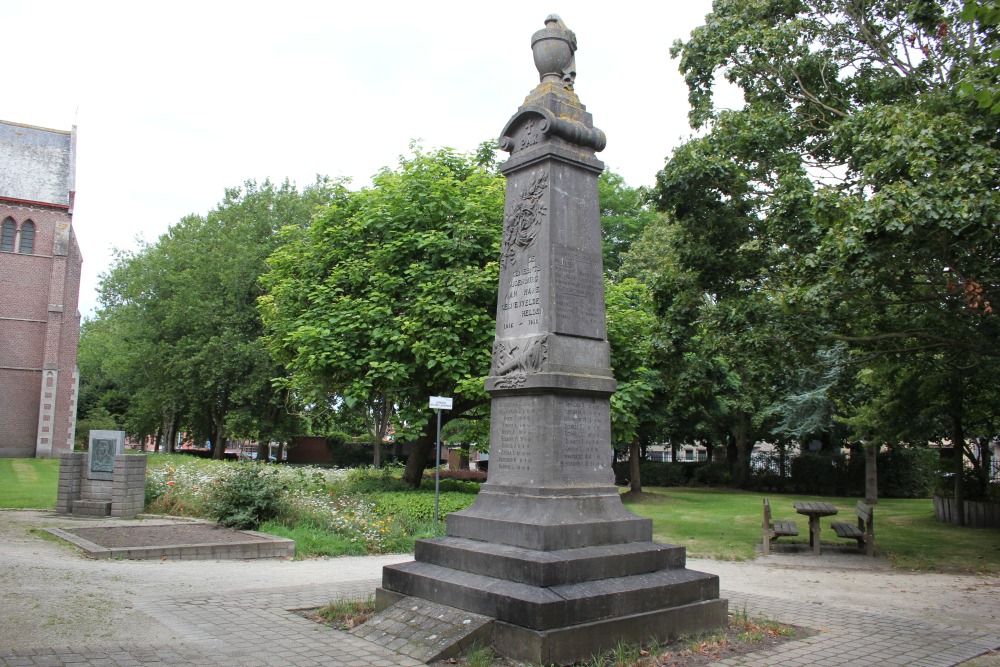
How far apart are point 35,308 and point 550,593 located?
148 feet

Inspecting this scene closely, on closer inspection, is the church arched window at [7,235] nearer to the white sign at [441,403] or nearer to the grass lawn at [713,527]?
the grass lawn at [713,527]

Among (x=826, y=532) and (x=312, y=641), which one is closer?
(x=312, y=641)

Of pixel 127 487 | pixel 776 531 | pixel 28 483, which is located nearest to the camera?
pixel 776 531

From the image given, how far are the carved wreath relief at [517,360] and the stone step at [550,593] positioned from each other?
6.25 feet

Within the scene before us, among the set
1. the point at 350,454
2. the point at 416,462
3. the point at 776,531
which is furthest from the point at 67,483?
the point at 350,454

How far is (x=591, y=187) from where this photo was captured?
8.29m

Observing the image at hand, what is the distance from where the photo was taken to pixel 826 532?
1838 centimetres

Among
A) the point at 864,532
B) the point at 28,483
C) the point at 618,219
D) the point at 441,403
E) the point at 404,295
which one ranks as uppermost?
the point at 618,219

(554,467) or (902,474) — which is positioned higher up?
(554,467)

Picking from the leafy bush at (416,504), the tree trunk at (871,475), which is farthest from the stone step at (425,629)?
the tree trunk at (871,475)

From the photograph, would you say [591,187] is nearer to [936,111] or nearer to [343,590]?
[343,590]

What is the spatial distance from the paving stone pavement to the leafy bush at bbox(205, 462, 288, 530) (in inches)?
203

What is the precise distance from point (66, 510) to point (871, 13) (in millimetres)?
18459

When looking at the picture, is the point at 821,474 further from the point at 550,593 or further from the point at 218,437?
the point at 550,593
